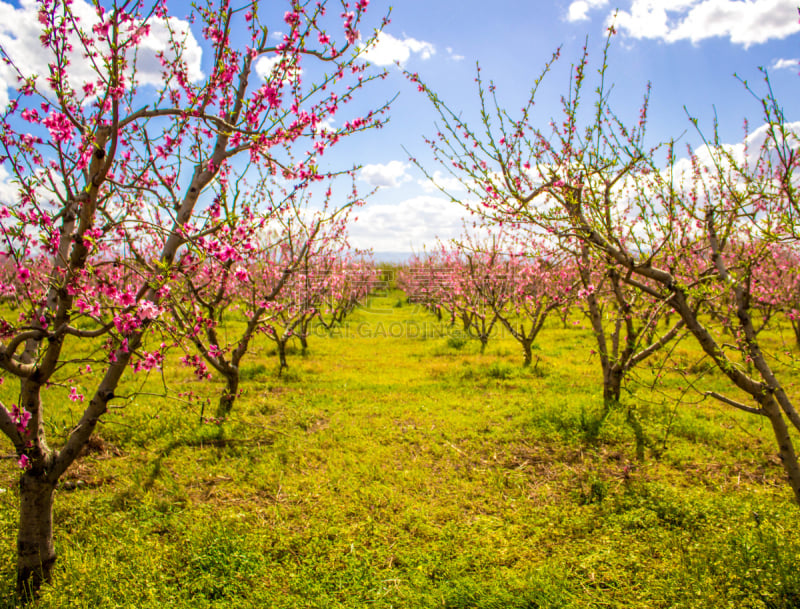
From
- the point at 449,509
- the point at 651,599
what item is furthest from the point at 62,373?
the point at 651,599

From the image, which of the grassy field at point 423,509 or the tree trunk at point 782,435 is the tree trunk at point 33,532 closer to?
the grassy field at point 423,509

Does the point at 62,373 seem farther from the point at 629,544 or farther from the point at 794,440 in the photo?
the point at 794,440

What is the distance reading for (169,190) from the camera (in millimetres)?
5570

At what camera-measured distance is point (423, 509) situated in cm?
475

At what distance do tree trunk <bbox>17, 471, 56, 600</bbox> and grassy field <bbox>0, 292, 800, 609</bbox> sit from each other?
0.12 metres

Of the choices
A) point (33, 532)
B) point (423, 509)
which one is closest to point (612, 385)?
point (423, 509)

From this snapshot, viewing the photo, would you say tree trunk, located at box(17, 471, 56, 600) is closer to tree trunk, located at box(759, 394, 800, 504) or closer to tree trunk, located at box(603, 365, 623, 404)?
tree trunk, located at box(759, 394, 800, 504)

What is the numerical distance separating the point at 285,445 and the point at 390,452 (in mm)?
1587

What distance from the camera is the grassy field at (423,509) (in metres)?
3.56

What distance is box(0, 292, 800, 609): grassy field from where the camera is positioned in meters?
3.56

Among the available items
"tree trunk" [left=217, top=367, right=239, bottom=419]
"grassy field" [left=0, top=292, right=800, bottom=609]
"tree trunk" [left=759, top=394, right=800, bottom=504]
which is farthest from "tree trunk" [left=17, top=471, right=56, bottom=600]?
"tree trunk" [left=759, top=394, right=800, bottom=504]

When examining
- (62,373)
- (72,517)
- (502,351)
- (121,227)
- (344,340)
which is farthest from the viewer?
(344,340)

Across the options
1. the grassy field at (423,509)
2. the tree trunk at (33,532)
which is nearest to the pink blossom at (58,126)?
the grassy field at (423,509)

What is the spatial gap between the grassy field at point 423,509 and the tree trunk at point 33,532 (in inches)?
4.7
